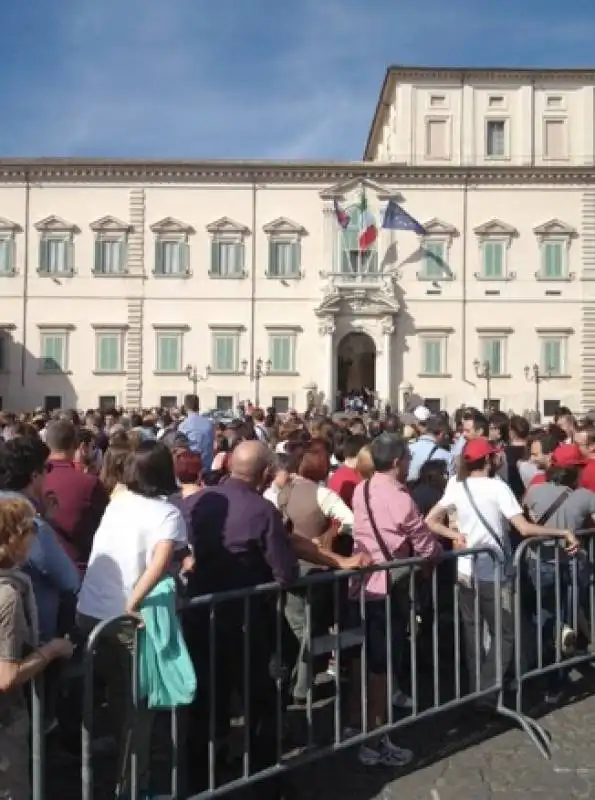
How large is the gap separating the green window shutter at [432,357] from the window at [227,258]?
9133 millimetres

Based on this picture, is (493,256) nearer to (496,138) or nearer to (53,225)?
(496,138)

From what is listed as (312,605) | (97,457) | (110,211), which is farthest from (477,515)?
(110,211)

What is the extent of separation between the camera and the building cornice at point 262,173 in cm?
4031

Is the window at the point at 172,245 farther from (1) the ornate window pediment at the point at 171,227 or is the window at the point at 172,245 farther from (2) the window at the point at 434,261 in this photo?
(2) the window at the point at 434,261

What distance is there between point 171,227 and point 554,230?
17.5 meters

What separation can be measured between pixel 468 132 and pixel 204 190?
493 inches

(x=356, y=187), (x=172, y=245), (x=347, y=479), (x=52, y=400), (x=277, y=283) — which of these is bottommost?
(x=347, y=479)

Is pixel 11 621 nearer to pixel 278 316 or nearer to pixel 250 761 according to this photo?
pixel 250 761

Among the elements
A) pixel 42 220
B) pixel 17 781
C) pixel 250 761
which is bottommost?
pixel 250 761

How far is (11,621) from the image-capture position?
11.6 feet

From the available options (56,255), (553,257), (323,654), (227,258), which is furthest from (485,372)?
(323,654)

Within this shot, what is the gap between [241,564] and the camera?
485cm

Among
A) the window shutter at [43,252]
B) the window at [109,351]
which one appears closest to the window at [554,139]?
the window at [109,351]

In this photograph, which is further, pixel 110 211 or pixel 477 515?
pixel 110 211
